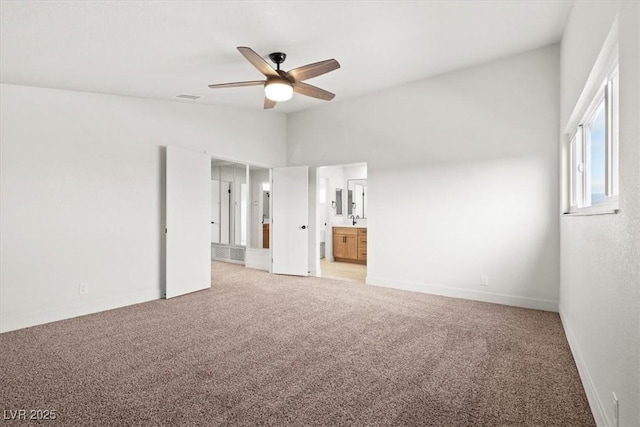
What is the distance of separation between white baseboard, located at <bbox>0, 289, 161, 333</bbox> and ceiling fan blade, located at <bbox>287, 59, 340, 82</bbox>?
336 cm

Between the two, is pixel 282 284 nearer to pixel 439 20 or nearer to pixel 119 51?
pixel 119 51

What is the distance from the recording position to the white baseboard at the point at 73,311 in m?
3.47

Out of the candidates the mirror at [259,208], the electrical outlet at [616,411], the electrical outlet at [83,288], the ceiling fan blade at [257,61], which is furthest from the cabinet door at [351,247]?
the electrical outlet at [616,411]

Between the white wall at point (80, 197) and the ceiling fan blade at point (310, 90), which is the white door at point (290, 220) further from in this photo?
the ceiling fan blade at point (310, 90)

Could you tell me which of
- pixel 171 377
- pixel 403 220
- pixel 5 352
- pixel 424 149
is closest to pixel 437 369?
pixel 171 377

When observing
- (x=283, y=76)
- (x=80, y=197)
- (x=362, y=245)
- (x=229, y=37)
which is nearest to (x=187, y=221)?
(x=80, y=197)

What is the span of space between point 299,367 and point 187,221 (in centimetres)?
312

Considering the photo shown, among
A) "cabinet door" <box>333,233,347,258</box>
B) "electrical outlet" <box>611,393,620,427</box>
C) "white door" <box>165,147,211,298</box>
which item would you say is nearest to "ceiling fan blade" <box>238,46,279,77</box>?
"white door" <box>165,147,211,298</box>

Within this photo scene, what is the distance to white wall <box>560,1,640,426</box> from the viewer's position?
Answer: 1.35 meters

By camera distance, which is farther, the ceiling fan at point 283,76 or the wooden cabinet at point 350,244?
the wooden cabinet at point 350,244

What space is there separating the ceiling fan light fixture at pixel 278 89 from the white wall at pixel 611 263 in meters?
2.41

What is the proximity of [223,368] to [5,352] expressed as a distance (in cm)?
194

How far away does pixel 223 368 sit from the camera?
8.48 feet

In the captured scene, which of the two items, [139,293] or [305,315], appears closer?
[305,315]
